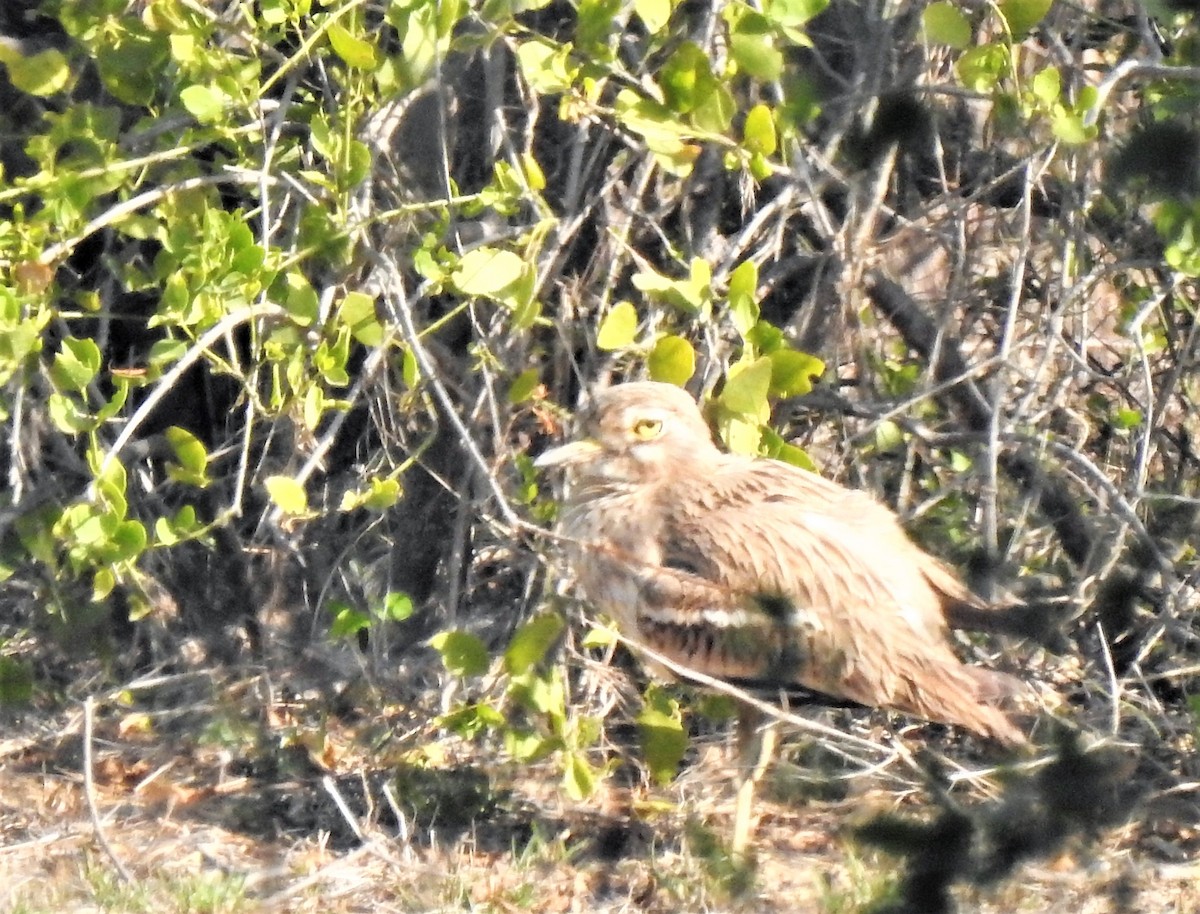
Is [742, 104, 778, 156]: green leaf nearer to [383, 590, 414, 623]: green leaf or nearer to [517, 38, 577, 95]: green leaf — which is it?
[517, 38, 577, 95]: green leaf

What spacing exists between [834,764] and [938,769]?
26.4 inches

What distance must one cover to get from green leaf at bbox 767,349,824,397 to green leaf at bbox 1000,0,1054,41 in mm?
789

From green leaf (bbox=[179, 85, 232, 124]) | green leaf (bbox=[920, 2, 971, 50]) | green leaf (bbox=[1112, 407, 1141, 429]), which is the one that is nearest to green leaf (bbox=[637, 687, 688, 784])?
green leaf (bbox=[1112, 407, 1141, 429])

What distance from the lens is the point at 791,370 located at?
3648 millimetres

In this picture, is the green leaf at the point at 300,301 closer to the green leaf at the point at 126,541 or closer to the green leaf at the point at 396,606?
the green leaf at the point at 126,541

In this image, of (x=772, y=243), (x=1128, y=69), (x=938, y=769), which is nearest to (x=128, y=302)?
(x=772, y=243)

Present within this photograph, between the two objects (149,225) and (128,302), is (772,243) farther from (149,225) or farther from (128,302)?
(128,302)

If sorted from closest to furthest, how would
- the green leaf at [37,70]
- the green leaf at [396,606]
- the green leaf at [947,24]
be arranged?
the green leaf at [947,24]
the green leaf at [37,70]
the green leaf at [396,606]

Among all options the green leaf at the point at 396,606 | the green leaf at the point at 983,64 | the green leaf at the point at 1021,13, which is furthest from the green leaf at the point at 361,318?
the green leaf at the point at 1021,13

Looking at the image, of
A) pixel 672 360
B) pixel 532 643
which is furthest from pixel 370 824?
pixel 672 360

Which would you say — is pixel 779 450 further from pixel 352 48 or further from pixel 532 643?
pixel 352 48

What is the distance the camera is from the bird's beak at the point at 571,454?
4047 millimetres

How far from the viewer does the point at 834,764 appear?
420 centimetres

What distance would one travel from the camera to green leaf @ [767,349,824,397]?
11.9 ft
